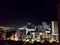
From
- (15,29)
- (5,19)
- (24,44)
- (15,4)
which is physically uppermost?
(15,4)

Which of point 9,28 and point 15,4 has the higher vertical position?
point 15,4

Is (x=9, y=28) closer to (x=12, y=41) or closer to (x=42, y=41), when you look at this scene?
(x=12, y=41)

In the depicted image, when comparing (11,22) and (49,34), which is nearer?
(49,34)

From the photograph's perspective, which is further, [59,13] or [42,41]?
[42,41]

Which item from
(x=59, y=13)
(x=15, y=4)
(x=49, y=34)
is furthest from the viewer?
(x=15, y=4)

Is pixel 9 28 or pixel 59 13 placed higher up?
pixel 59 13

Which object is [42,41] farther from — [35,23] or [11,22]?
[11,22]

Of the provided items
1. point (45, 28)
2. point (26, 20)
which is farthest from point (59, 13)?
point (26, 20)

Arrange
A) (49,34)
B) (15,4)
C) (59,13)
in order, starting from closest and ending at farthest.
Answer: (59,13) < (49,34) < (15,4)

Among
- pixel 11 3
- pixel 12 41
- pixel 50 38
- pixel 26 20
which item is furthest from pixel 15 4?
pixel 50 38
